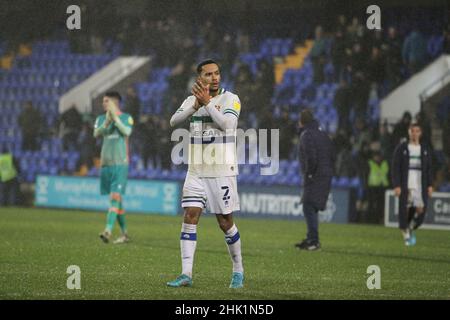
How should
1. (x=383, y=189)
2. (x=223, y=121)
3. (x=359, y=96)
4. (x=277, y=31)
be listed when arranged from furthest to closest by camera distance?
(x=277, y=31) < (x=359, y=96) < (x=383, y=189) < (x=223, y=121)

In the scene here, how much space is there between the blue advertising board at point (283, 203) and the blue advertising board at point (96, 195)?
1.95 m

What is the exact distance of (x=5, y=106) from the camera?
30.6 meters

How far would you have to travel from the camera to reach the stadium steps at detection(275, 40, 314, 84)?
27781 millimetres

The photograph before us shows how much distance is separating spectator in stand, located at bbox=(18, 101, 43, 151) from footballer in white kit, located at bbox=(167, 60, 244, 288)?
19086 mm

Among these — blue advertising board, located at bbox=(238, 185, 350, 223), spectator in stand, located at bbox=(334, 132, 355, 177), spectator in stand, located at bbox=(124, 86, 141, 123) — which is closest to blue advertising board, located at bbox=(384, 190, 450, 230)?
blue advertising board, located at bbox=(238, 185, 350, 223)


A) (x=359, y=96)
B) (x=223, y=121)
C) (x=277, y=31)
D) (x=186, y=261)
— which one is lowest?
(x=186, y=261)

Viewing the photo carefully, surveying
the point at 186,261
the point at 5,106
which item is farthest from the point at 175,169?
the point at 186,261

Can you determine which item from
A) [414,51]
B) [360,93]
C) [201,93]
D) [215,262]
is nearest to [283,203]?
[360,93]

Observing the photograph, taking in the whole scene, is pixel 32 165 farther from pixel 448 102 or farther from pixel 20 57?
pixel 448 102

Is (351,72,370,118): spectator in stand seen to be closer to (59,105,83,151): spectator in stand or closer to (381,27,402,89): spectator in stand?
(381,27,402,89): spectator in stand

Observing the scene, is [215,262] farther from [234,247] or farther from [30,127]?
[30,127]

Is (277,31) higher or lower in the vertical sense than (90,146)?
higher

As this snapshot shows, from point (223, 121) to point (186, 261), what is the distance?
5.02ft

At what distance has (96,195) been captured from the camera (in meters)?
26.5
